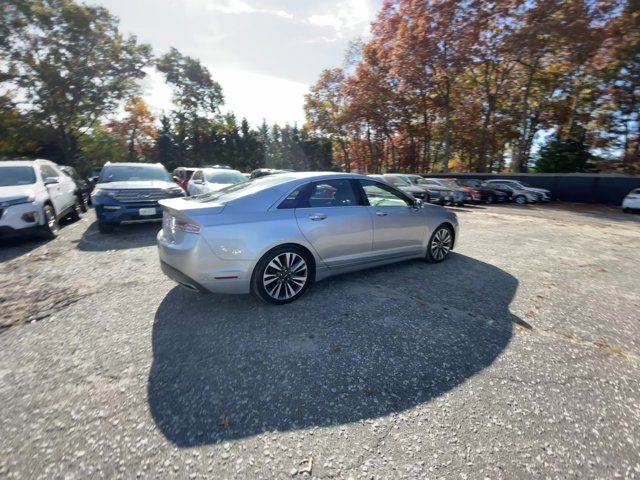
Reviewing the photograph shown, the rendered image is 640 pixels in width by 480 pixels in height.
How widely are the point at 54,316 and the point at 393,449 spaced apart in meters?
3.73

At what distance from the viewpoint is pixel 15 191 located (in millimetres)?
6133

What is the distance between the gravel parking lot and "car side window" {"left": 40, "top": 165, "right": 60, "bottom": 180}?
13.8ft

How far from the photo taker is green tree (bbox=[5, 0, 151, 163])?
22062 millimetres

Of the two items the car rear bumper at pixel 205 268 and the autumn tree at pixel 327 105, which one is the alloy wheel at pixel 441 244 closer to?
the car rear bumper at pixel 205 268

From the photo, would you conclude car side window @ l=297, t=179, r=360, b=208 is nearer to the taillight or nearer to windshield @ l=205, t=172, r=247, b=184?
the taillight

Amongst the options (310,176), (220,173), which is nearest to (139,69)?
(220,173)

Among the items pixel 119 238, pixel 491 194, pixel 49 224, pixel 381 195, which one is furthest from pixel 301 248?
pixel 491 194

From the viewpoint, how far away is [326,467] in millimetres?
1831

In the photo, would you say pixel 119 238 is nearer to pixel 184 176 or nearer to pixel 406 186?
pixel 184 176

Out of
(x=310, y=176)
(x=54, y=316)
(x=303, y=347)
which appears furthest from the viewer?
(x=310, y=176)

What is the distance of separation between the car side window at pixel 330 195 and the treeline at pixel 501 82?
23.1 meters

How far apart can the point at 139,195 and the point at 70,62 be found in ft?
80.2

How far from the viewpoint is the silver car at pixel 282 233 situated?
11.0ft

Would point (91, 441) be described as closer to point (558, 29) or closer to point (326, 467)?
point (326, 467)
